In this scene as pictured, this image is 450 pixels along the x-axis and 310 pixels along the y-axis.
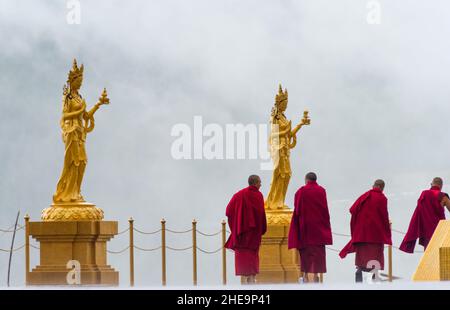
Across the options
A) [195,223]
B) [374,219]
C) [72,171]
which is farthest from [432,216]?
[72,171]

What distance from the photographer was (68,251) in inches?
1042

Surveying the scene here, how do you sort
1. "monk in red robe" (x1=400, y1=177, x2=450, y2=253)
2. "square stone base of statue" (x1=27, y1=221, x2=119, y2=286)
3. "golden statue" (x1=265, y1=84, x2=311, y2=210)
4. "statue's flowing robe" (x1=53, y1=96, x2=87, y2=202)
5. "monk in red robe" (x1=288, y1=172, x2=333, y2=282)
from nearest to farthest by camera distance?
"monk in red robe" (x1=288, y1=172, x2=333, y2=282), "square stone base of statue" (x1=27, y1=221, x2=119, y2=286), "statue's flowing robe" (x1=53, y1=96, x2=87, y2=202), "monk in red robe" (x1=400, y1=177, x2=450, y2=253), "golden statue" (x1=265, y1=84, x2=311, y2=210)

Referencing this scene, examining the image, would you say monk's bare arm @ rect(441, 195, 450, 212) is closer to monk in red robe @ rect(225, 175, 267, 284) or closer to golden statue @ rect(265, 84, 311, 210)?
monk in red robe @ rect(225, 175, 267, 284)

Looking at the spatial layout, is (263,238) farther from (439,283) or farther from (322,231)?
(439,283)

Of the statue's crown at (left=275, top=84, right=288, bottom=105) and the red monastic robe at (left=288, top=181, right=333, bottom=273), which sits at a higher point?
the statue's crown at (left=275, top=84, right=288, bottom=105)

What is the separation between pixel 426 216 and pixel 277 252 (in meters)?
3.76

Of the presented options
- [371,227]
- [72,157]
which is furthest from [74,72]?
[371,227]

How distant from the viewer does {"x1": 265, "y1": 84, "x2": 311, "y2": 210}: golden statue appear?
96.5ft

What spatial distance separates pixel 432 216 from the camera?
26688 mm

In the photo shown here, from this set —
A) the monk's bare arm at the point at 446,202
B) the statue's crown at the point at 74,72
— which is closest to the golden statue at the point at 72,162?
the statue's crown at the point at 74,72

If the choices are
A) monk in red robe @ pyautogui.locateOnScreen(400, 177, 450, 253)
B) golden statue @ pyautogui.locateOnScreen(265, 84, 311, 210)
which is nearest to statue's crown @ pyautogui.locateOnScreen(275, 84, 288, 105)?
golden statue @ pyautogui.locateOnScreen(265, 84, 311, 210)

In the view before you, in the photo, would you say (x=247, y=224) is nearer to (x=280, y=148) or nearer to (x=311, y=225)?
(x=311, y=225)

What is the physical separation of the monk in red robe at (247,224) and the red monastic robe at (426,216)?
243cm
